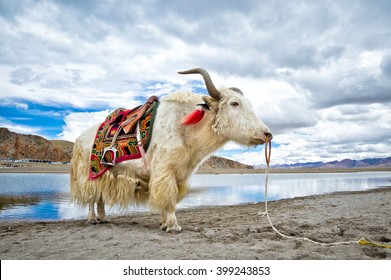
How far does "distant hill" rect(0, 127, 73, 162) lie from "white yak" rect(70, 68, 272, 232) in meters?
93.2

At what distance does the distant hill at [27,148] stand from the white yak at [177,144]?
93175 mm

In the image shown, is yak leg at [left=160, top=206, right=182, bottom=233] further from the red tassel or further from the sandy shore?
the red tassel

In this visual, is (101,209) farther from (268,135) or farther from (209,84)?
(268,135)

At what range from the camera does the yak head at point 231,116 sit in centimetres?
395

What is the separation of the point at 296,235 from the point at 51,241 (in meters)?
3.12

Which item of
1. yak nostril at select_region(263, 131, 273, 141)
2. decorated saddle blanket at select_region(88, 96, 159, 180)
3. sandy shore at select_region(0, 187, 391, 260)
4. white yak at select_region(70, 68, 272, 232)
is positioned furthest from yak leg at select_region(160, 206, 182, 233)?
yak nostril at select_region(263, 131, 273, 141)

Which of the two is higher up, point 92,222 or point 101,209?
point 101,209

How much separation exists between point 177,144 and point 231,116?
860mm

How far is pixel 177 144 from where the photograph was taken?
169 inches

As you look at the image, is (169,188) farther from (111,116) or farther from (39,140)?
(39,140)

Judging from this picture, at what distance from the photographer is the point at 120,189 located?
4660mm

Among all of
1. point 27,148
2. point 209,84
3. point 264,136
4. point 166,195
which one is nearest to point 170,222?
point 166,195

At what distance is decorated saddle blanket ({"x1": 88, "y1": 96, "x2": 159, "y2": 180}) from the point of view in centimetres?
460

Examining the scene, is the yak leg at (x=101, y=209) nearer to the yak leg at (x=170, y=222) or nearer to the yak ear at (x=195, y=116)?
the yak leg at (x=170, y=222)
